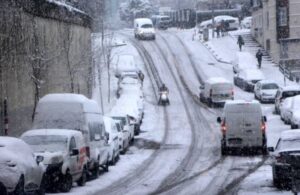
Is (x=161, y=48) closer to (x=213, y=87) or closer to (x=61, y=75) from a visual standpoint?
(x=213, y=87)

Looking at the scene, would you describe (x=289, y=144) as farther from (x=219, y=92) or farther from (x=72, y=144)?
(x=219, y=92)

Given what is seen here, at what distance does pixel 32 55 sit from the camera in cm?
3700

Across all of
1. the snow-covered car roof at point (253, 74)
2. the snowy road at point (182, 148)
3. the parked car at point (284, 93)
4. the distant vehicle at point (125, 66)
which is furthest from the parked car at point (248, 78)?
the parked car at point (284, 93)

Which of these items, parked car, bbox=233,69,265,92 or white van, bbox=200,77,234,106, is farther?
parked car, bbox=233,69,265,92

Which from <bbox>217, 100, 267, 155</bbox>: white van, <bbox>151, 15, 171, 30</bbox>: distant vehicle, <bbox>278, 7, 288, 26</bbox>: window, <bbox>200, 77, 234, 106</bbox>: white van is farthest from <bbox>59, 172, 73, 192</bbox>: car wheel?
<bbox>151, 15, 171, 30</bbox>: distant vehicle

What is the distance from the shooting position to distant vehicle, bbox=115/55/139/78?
72438 millimetres

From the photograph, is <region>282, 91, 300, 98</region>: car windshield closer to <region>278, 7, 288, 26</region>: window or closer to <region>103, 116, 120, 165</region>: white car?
<region>103, 116, 120, 165</region>: white car

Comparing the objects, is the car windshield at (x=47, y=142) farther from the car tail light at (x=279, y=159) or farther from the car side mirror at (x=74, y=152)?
the car tail light at (x=279, y=159)

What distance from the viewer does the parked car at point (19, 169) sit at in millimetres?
19844

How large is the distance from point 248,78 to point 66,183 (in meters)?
45.8

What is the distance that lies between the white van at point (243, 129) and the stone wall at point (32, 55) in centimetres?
842

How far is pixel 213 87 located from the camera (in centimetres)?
5962

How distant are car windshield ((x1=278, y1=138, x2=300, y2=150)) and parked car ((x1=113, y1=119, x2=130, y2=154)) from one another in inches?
535

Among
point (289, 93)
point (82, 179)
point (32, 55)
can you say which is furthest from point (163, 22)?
point (82, 179)
